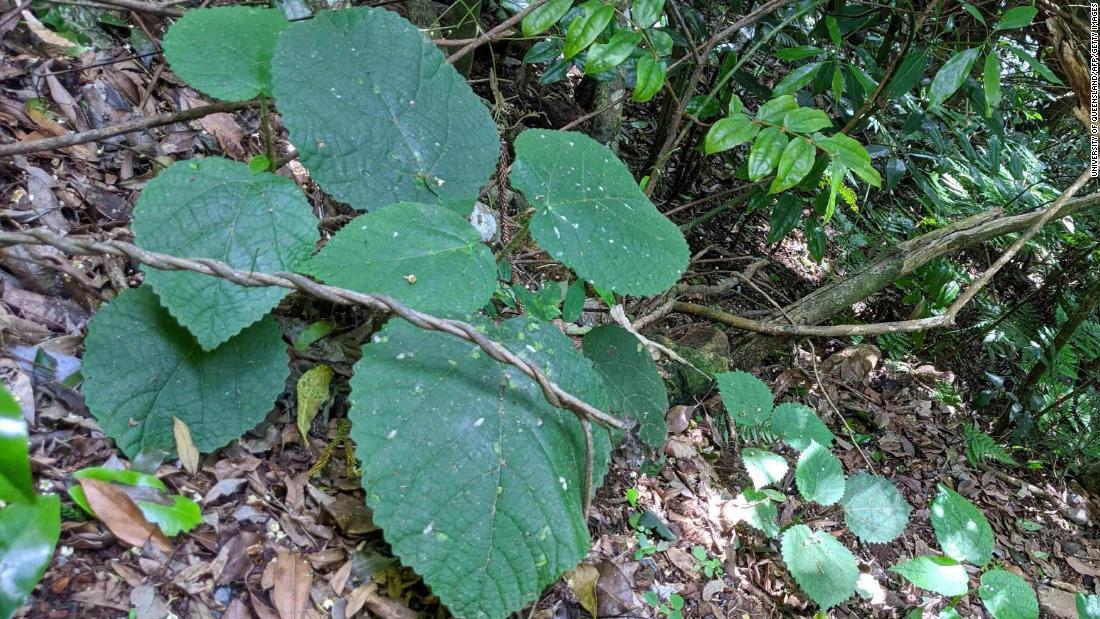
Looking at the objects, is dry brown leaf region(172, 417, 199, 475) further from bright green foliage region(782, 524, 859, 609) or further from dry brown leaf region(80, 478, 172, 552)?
bright green foliage region(782, 524, 859, 609)

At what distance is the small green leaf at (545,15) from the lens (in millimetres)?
1887

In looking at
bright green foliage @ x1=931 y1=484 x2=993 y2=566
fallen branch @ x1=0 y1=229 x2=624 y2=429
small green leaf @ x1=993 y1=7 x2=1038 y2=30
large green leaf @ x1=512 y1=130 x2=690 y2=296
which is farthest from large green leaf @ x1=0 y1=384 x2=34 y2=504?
small green leaf @ x1=993 y1=7 x2=1038 y2=30

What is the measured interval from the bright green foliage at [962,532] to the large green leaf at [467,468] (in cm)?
125

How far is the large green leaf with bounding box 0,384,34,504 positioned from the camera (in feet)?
2.30

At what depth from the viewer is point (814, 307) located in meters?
2.78

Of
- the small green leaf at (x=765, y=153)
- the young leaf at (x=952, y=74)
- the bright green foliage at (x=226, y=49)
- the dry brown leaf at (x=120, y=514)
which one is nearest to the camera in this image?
the dry brown leaf at (x=120, y=514)

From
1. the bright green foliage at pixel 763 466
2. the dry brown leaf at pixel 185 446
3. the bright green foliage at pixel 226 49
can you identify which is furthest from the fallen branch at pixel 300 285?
the bright green foliage at pixel 763 466

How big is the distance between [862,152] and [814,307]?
39.1 inches

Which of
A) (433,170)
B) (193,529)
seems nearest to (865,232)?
(433,170)

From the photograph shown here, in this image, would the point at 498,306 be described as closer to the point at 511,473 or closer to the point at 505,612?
the point at 511,473

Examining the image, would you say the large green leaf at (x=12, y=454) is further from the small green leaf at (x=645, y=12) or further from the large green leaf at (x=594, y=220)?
the small green leaf at (x=645, y=12)

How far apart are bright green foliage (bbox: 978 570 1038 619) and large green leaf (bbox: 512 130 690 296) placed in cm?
133

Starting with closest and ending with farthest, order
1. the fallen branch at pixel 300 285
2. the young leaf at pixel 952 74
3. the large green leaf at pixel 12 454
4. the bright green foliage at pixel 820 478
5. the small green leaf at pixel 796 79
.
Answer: the large green leaf at pixel 12 454 < the fallen branch at pixel 300 285 < the bright green foliage at pixel 820 478 < the young leaf at pixel 952 74 < the small green leaf at pixel 796 79

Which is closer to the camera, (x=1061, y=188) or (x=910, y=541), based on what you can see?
(x=910, y=541)
